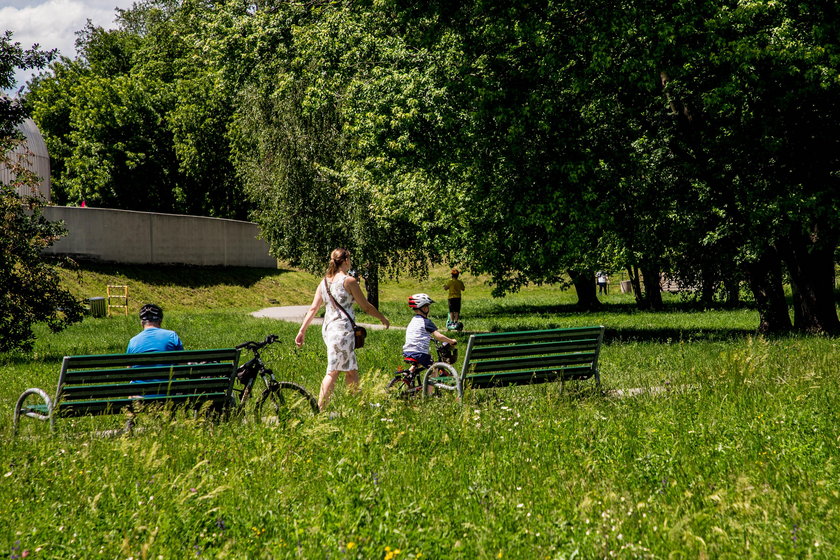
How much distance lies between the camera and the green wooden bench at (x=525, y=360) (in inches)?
325

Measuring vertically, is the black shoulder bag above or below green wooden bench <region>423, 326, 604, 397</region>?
above

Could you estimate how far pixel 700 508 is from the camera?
4.60 m

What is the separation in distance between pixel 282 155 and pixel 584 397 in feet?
68.9

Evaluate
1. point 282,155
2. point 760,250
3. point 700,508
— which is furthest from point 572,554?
point 282,155

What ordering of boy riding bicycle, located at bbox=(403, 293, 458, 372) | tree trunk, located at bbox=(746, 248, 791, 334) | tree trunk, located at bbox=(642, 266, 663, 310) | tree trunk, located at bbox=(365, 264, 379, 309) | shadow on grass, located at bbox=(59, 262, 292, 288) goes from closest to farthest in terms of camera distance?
1. boy riding bicycle, located at bbox=(403, 293, 458, 372)
2. tree trunk, located at bbox=(746, 248, 791, 334)
3. tree trunk, located at bbox=(365, 264, 379, 309)
4. tree trunk, located at bbox=(642, 266, 663, 310)
5. shadow on grass, located at bbox=(59, 262, 292, 288)

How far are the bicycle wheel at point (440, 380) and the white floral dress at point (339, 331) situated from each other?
78 centimetres

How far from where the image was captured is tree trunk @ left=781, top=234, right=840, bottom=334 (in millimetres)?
16625

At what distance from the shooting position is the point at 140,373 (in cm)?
696

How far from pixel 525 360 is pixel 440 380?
2.93 feet

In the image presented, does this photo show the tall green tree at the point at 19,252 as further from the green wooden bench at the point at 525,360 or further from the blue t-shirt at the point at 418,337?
Answer: the green wooden bench at the point at 525,360

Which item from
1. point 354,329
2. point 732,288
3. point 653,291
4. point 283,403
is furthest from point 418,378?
point 653,291

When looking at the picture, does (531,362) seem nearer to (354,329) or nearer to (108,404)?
(354,329)

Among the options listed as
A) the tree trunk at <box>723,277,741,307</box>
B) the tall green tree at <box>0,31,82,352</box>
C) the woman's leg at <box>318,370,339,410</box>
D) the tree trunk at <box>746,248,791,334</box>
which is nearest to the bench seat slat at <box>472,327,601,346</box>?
the woman's leg at <box>318,370,339,410</box>

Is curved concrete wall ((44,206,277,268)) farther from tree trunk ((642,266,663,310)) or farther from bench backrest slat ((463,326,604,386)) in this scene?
bench backrest slat ((463,326,604,386))
